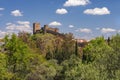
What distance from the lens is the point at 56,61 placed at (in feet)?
242

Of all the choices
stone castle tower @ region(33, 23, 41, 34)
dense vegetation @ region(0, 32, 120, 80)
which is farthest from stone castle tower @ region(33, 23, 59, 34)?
dense vegetation @ region(0, 32, 120, 80)

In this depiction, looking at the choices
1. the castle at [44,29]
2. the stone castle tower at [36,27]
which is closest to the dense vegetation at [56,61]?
the castle at [44,29]

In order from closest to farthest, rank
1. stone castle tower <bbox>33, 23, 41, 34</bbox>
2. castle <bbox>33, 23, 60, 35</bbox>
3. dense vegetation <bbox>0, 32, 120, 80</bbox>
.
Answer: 1. dense vegetation <bbox>0, 32, 120, 80</bbox>
2. castle <bbox>33, 23, 60, 35</bbox>
3. stone castle tower <bbox>33, 23, 41, 34</bbox>

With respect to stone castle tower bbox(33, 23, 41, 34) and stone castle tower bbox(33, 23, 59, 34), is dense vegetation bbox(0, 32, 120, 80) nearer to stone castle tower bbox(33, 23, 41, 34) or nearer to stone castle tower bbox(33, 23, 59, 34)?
stone castle tower bbox(33, 23, 59, 34)

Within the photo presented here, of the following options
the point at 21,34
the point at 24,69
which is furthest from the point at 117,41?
the point at 21,34

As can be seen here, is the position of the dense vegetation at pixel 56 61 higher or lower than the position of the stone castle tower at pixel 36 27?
lower

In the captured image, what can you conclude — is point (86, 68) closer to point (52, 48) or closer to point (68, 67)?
point (68, 67)

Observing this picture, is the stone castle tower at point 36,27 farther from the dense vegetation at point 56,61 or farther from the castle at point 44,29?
the dense vegetation at point 56,61

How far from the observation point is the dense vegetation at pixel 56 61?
36531 millimetres

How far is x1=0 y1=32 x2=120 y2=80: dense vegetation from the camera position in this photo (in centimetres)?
3653

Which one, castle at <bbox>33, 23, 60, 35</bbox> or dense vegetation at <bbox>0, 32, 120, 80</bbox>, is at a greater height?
castle at <bbox>33, 23, 60, 35</bbox>

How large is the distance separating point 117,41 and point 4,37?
27.2 meters

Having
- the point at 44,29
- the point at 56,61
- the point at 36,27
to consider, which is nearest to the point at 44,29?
the point at 44,29

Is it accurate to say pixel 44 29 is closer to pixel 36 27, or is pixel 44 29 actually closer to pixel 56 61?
pixel 36 27
